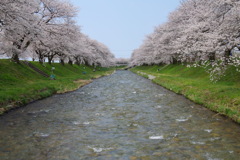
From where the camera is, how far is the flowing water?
26.5 feet

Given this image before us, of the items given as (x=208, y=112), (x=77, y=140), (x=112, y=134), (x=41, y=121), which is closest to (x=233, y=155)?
(x=112, y=134)

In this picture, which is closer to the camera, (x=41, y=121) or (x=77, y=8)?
(x=41, y=121)

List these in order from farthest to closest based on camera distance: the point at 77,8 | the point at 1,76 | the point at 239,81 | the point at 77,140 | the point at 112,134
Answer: the point at 77,8 → the point at 1,76 → the point at 239,81 → the point at 112,134 → the point at 77,140

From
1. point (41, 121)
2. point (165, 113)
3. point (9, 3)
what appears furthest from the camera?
point (9, 3)

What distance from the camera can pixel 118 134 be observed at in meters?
10.3

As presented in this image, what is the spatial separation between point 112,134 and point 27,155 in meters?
3.73

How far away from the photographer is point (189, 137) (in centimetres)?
973

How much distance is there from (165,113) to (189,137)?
4608 millimetres

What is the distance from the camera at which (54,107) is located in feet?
55.3

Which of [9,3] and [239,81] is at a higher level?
[9,3]

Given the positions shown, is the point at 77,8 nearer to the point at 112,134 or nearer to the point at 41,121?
the point at 41,121

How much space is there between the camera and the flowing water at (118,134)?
807cm

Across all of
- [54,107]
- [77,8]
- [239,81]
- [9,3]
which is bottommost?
[54,107]

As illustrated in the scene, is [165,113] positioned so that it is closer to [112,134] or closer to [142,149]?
[112,134]
